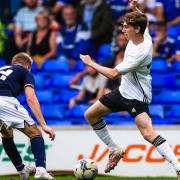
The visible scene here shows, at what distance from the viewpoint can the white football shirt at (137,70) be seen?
8.52m

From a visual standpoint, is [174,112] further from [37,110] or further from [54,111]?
[37,110]

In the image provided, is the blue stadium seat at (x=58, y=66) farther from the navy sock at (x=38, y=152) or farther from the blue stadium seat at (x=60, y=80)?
the navy sock at (x=38, y=152)

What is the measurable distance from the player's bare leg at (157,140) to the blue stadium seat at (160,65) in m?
5.41

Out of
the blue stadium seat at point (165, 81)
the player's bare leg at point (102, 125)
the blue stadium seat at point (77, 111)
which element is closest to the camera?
the player's bare leg at point (102, 125)

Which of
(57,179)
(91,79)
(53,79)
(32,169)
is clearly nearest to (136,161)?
(57,179)

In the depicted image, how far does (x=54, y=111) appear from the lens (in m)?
13.6

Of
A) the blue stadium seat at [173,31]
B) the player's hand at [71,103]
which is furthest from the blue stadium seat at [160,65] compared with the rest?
the player's hand at [71,103]

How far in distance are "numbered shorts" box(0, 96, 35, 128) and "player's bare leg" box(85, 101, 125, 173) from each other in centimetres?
96

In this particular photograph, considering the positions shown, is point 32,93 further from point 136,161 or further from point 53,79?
point 53,79

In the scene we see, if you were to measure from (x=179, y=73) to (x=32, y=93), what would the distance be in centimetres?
618

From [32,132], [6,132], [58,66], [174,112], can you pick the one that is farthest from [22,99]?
[32,132]

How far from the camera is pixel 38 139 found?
27.5 ft

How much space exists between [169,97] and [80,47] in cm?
206

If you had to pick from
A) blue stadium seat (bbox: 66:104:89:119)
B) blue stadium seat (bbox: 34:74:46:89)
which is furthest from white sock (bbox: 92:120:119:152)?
blue stadium seat (bbox: 34:74:46:89)
